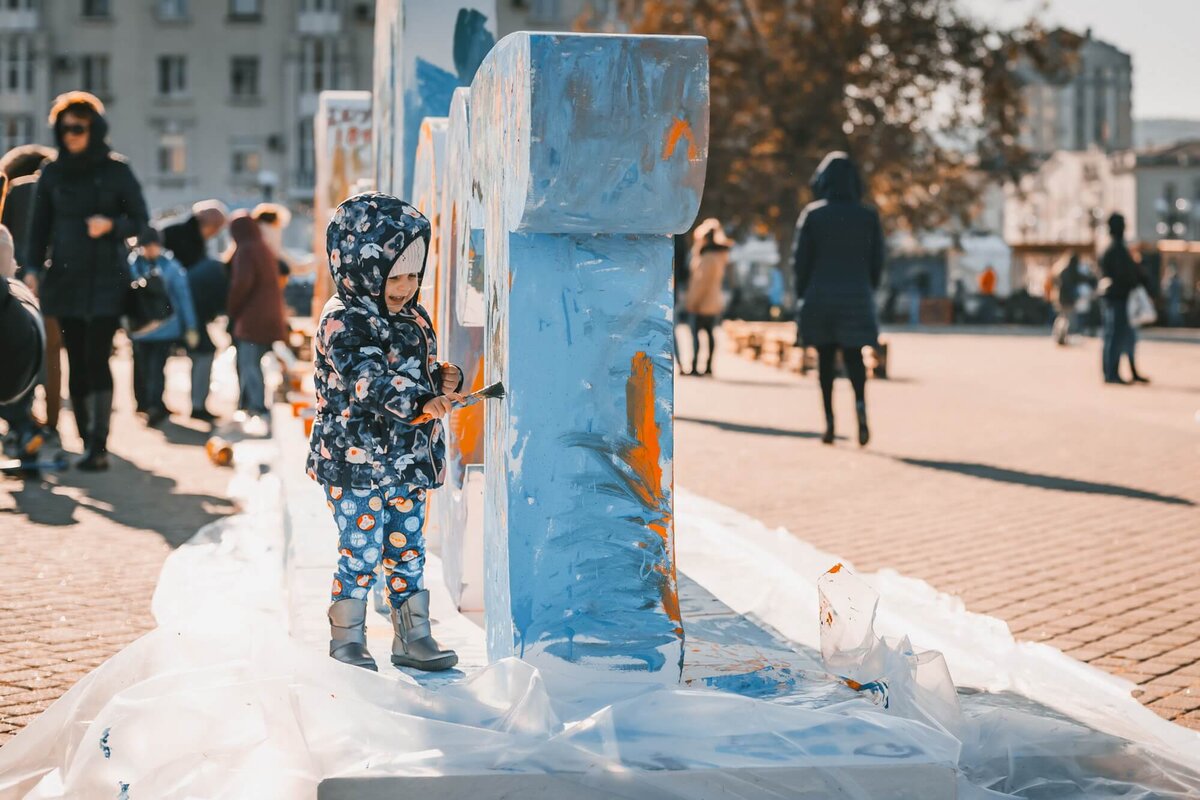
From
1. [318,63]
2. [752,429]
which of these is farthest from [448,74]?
[318,63]

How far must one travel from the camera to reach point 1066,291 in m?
29.3

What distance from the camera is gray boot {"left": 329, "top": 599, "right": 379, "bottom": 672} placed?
4539 millimetres

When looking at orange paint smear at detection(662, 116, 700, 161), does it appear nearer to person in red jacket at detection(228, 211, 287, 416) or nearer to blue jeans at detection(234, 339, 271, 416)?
person in red jacket at detection(228, 211, 287, 416)

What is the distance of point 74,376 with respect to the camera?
977cm

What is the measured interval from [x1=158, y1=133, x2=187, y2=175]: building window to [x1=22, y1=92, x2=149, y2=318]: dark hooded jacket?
51356 mm

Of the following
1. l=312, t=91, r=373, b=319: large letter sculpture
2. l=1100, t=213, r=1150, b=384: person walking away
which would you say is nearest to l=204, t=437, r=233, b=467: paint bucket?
l=312, t=91, r=373, b=319: large letter sculpture

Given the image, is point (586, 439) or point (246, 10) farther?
point (246, 10)

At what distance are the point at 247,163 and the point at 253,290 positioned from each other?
4850 cm

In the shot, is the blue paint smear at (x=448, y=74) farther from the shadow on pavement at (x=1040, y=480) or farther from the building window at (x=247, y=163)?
the building window at (x=247, y=163)

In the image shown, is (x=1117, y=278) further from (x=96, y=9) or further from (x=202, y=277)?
(x=96, y=9)

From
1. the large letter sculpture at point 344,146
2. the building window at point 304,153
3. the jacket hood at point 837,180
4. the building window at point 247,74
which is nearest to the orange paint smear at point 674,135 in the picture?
the large letter sculpture at point 344,146

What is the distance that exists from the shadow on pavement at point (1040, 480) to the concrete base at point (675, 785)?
6339mm

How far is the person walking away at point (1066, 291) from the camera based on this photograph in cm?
2867

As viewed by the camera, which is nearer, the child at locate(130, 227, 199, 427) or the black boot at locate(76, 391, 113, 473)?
the black boot at locate(76, 391, 113, 473)
